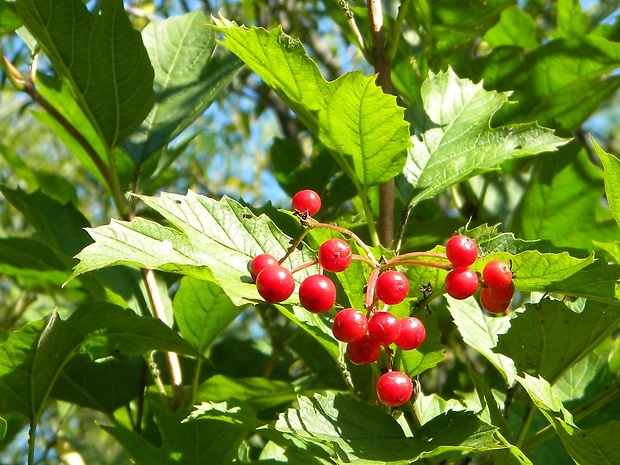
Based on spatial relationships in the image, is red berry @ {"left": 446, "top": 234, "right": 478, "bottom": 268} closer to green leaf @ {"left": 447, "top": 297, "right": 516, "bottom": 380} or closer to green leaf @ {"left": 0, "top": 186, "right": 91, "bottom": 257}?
green leaf @ {"left": 447, "top": 297, "right": 516, "bottom": 380}

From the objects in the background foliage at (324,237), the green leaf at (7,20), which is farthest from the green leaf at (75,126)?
the green leaf at (7,20)

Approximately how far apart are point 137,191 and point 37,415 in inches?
18.6

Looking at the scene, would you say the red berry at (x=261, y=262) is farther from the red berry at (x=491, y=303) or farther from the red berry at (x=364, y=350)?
the red berry at (x=491, y=303)

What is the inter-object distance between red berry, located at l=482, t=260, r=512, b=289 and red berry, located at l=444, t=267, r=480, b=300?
0.01m

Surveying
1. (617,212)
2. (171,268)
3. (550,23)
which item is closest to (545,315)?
(617,212)

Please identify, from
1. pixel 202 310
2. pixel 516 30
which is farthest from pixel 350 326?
pixel 516 30

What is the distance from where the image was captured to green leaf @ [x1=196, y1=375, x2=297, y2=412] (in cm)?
143

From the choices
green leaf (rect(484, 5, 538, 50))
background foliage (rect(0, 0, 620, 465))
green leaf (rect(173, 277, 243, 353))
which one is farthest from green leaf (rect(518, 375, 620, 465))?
green leaf (rect(484, 5, 538, 50))

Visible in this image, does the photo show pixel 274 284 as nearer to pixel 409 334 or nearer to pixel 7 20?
pixel 409 334

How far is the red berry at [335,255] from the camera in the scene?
39.3 inches

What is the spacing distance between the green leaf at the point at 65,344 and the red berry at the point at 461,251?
0.45 m

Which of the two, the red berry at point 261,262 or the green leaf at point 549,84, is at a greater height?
the red berry at point 261,262

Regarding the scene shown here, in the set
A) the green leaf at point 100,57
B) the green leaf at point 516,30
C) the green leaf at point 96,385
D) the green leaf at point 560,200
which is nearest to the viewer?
the green leaf at point 100,57

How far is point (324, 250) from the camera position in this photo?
39.6 inches
